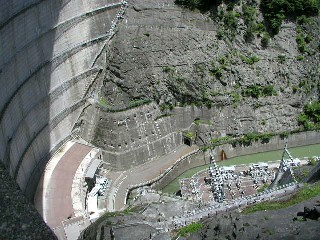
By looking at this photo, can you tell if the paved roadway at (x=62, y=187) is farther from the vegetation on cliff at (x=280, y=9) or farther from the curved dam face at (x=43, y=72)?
the vegetation on cliff at (x=280, y=9)

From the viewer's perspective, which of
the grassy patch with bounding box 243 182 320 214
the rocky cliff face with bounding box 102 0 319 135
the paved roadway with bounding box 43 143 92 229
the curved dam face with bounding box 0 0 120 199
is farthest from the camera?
the rocky cliff face with bounding box 102 0 319 135

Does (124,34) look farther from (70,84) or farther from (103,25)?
(70,84)

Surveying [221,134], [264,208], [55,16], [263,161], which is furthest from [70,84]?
[264,208]

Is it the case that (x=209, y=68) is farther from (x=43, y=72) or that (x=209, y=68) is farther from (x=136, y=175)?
(x=43, y=72)

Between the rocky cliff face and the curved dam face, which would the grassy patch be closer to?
the curved dam face

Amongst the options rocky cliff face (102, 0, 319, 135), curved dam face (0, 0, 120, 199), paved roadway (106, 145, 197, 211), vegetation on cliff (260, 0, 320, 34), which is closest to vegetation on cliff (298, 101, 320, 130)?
rocky cliff face (102, 0, 319, 135)

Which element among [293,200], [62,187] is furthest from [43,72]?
[293,200]
